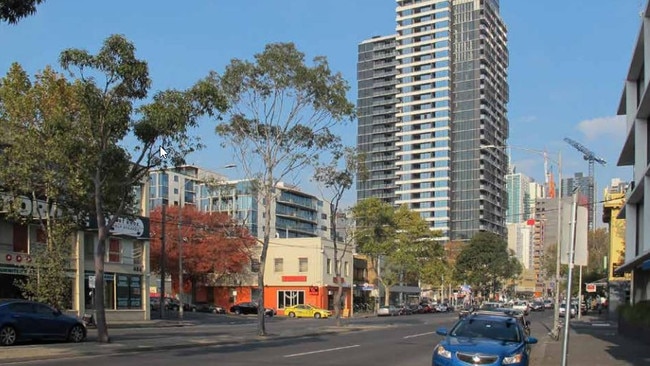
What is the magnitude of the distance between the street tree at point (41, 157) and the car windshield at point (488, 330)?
1462 centimetres

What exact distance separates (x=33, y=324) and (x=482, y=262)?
90.3 metres

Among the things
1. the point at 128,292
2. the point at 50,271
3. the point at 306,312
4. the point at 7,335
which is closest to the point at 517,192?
the point at 306,312

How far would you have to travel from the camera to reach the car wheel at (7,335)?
21891 mm

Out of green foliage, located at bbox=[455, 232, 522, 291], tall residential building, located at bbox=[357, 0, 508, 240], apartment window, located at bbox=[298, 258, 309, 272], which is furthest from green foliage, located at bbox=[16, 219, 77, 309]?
tall residential building, located at bbox=[357, 0, 508, 240]

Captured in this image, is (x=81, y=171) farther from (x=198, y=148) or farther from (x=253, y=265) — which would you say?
(x=253, y=265)

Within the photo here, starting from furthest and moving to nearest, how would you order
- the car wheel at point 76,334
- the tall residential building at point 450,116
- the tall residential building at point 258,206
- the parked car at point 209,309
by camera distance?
1. the tall residential building at point 450,116
2. the tall residential building at point 258,206
3. the parked car at point 209,309
4. the car wheel at point 76,334

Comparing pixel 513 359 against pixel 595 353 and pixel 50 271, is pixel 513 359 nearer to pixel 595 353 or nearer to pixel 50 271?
pixel 595 353

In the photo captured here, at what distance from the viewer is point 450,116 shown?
174125 millimetres

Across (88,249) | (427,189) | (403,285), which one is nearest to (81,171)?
(88,249)

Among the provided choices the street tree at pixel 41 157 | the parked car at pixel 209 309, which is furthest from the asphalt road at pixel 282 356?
the parked car at pixel 209 309

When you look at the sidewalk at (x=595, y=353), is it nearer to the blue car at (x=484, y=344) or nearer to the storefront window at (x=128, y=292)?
the blue car at (x=484, y=344)

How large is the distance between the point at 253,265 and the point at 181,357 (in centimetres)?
5721

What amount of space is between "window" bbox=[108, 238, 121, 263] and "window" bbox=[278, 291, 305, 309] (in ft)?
107

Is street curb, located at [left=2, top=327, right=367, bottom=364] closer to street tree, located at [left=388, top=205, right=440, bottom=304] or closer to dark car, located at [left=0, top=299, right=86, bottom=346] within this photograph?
dark car, located at [left=0, top=299, right=86, bottom=346]
